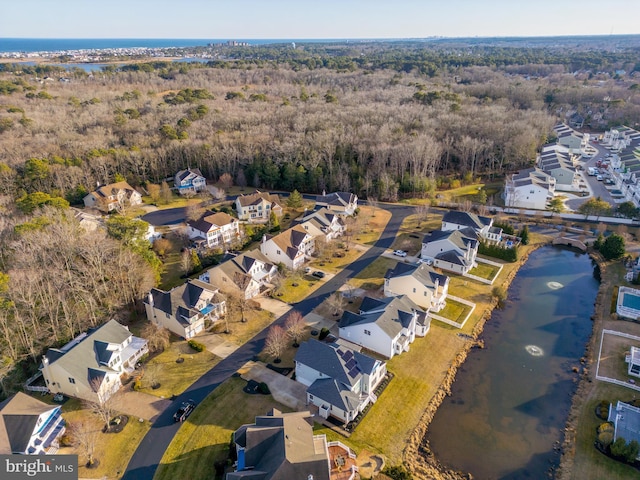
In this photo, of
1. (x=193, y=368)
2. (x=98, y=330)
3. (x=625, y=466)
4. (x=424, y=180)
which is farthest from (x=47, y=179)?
(x=625, y=466)

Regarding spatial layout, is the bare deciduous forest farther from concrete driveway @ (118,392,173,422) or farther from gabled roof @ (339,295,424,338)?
gabled roof @ (339,295,424,338)

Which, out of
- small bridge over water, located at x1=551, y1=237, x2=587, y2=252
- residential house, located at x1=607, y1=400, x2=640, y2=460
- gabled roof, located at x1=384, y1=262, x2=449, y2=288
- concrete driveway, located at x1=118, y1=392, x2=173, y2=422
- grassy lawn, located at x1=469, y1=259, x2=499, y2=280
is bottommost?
concrete driveway, located at x1=118, y1=392, x2=173, y2=422

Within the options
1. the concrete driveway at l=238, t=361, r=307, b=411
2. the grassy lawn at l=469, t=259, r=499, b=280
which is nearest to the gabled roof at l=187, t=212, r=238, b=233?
the concrete driveway at l=238, t=361, r=307, b=411

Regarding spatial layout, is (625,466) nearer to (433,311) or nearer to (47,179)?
(433,311)

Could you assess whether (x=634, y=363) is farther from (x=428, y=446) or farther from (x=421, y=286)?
(x=428, y=446)

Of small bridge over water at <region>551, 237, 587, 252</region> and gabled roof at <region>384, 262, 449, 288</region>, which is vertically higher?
gabled roof at <region>384, 262, 449, 288</region>
